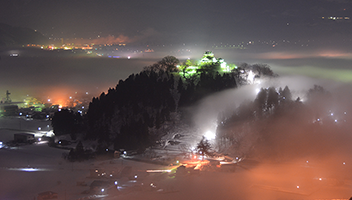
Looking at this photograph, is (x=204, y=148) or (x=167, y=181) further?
(x=204, y=148)

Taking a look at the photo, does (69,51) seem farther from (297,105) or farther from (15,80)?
(297,105)

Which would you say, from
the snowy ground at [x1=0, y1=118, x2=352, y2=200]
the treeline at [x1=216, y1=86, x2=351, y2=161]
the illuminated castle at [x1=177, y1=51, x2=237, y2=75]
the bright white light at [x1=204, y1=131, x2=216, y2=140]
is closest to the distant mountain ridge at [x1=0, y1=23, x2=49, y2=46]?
the illuminated castle at [x1=177, y1=51, x2=237, y2=75]

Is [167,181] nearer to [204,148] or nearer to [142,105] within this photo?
[204,148]

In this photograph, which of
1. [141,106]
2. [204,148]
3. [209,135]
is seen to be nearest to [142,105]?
[141,106]

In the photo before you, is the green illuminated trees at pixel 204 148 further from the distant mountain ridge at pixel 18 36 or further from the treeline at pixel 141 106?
the distant mountain ridge at pixel 18 36

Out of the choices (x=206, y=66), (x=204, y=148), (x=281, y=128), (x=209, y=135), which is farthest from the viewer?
(x=206, y=66)

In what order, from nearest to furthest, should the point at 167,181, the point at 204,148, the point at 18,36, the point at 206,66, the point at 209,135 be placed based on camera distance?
the point at 167,181
the point at 204,148
the point at 209,135
the point at 206,66
the point at 18,36
